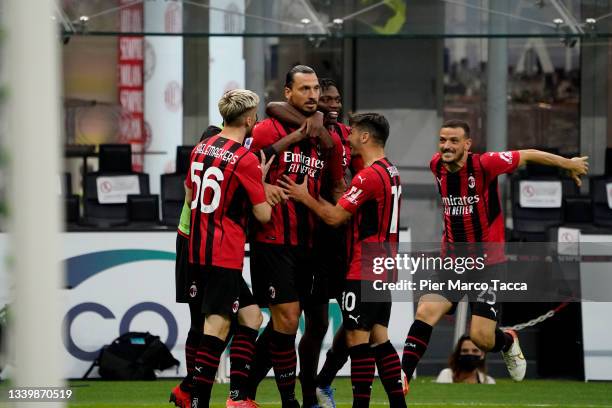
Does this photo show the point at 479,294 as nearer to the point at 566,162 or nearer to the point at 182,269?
the point at 566,162

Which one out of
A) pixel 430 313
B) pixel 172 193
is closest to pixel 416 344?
pixel 430 313

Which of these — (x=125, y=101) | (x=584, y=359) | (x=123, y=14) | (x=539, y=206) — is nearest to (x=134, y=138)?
(x=125, y=101)

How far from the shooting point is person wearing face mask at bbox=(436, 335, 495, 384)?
1136cm

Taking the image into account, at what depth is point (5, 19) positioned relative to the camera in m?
3.29

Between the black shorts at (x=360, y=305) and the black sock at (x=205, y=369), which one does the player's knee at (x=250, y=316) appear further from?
the black shorts at (x=360, y=305)

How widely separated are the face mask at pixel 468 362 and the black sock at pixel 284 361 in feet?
13.3

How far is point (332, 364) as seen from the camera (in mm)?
8172

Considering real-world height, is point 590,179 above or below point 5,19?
below

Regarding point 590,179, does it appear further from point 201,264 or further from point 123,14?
point 201,264

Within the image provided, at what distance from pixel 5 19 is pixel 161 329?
8.41 m

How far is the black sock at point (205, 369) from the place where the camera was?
730 centimetres

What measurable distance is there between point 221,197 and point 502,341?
261cm

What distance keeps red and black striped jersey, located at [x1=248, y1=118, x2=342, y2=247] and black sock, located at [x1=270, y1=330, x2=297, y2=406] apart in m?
0.56

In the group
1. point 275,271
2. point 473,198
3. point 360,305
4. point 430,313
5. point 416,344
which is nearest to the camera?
point 360,305
